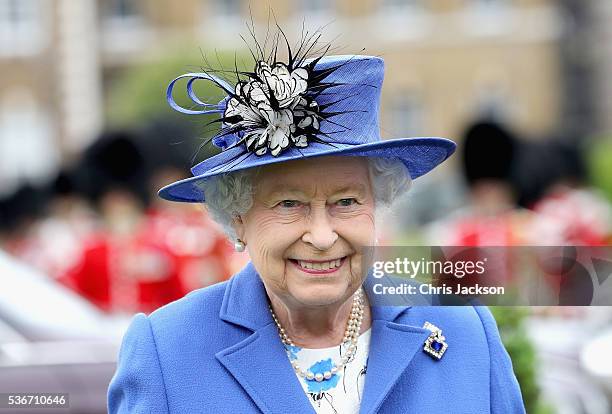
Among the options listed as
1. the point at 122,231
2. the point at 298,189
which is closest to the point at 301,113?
the point at 298,189

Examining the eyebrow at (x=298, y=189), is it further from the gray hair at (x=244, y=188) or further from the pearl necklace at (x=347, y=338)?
the pearl necklace at (x=347, y=338)

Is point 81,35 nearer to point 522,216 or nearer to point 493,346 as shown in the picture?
point 522,216

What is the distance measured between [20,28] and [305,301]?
4074 centimetres

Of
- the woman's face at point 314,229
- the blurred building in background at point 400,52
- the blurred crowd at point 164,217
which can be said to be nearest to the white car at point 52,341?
the blurred crowd at point 164,217

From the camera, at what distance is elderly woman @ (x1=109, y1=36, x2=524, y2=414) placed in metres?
2.80

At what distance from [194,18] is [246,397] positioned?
4132 centimetres

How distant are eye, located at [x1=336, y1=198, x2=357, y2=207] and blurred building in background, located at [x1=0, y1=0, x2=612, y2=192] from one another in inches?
1520

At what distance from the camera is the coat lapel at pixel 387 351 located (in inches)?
112

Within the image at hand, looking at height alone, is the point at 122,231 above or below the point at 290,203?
below

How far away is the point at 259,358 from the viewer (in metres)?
2.89

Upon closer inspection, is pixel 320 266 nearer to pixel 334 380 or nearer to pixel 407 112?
pixel 334 380

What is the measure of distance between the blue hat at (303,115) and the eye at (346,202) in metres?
0.10

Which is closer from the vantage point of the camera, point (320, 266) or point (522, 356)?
point (320, 266)

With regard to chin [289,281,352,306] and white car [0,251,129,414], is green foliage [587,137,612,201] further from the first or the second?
chin [289,281,352,306]
